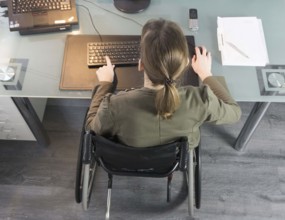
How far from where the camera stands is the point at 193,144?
125 centimetres

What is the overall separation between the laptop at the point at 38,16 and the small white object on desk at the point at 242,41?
70 centimetres

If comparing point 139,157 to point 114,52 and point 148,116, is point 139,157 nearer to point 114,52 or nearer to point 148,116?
point 148,116

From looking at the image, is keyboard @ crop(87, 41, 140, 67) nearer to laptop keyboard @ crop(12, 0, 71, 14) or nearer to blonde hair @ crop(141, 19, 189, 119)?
laptop keyboard @ crop(12, 0, 71, 14)

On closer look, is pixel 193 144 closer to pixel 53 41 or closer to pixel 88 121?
pixel 88 121

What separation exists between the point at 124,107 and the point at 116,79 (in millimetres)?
372

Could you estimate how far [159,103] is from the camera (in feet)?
3.06

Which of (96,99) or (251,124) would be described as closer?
(96,99)

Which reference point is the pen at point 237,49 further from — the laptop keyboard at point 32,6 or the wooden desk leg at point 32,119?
the wooden desk leg at point 32,119

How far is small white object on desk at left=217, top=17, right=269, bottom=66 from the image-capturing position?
137 cm

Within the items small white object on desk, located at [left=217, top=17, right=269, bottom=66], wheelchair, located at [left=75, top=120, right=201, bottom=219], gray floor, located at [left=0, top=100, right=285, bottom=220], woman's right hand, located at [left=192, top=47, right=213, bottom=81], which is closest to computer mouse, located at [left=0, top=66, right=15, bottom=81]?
wheelchair, located at [left=75, top=120, right=201, bottom=219]

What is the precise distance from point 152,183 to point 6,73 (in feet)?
3.21

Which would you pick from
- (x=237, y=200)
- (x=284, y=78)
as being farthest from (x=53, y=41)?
(x=237, y=200)

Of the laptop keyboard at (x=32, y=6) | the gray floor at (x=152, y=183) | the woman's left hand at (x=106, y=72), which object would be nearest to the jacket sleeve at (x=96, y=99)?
the woman's left hand at (x=106, y=72)

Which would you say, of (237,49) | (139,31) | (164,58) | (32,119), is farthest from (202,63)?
(32,119)
